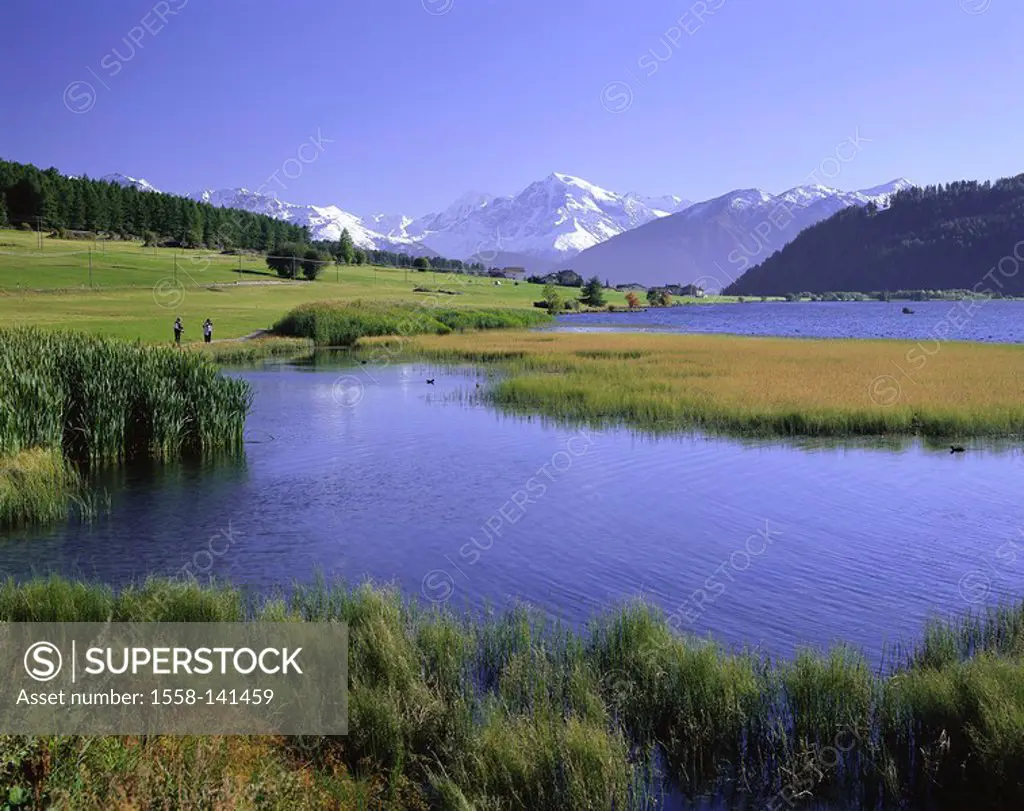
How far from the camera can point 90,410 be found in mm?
24188

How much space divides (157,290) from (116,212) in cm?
6550

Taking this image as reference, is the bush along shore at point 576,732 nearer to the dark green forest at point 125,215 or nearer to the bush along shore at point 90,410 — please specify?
the bush along shore at point 90,410

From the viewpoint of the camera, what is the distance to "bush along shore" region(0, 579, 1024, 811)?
23.3 ft

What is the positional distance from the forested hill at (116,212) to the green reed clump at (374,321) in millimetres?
76031

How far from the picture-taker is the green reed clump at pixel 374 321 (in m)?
74.1

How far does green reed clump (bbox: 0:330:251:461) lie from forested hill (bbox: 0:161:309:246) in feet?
409

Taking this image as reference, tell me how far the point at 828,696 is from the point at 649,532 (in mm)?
8920

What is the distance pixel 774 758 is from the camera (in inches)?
352

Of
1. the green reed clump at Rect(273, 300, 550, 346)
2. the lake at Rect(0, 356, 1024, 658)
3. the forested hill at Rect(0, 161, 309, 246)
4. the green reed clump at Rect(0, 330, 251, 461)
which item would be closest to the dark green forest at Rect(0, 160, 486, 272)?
the forested hill at Rect(0, 161, 309, 246)

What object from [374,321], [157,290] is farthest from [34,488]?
[157,290]

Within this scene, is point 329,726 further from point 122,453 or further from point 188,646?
point 122,453

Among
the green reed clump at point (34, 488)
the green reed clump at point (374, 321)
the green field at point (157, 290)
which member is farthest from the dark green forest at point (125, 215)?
the green reed clump at point (34, 488)

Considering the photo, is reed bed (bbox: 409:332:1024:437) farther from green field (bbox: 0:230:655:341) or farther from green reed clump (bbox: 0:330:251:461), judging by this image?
green field (bbox: 0:230:655:341)

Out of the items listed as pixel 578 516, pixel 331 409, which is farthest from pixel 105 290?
pixel 578 516
